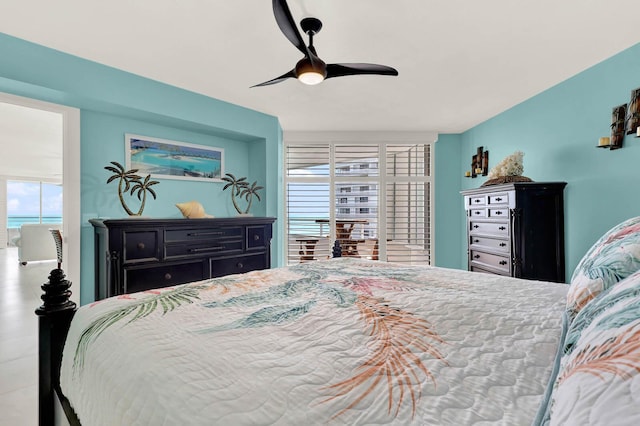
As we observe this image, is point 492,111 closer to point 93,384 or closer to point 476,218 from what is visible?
point 476,218

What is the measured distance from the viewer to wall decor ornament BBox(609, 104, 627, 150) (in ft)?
8.30

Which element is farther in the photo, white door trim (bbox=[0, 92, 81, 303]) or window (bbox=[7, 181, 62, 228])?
window (bbox=[7, 181, 62, 228])

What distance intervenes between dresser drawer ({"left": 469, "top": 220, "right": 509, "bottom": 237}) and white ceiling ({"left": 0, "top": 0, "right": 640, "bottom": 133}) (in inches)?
57.1

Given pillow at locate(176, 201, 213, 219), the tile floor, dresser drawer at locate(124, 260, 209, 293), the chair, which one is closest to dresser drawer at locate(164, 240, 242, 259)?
dresser drawer at locate(124, 260, 209, 293)

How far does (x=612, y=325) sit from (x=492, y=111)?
4.30 meters

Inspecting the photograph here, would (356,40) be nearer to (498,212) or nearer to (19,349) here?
(498,212)

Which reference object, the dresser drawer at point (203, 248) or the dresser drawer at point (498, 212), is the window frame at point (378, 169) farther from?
the dresser drawer at point (498, 212)

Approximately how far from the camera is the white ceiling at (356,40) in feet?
6.46

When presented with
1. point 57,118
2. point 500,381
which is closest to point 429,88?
point 500,381

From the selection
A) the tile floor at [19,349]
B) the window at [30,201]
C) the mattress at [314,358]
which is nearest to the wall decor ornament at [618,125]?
the mattress at [314,358]

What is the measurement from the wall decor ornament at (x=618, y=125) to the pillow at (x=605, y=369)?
2.84 metres

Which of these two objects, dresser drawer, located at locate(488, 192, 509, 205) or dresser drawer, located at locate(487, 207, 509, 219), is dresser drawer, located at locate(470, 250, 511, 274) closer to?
dresser drawer, located at locate(487, 207, 509, 219)

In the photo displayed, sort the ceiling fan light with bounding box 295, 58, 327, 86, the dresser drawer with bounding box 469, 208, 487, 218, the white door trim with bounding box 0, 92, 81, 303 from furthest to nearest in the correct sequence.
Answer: the dresser drawer with bounding box 469, 208, 487, 218 → the white door trim with bounding box 0, 92, 81, 303 → the ceiling fan light with bounding box 295, 58, 327, 86

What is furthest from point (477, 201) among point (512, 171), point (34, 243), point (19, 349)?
point (34, 243)
